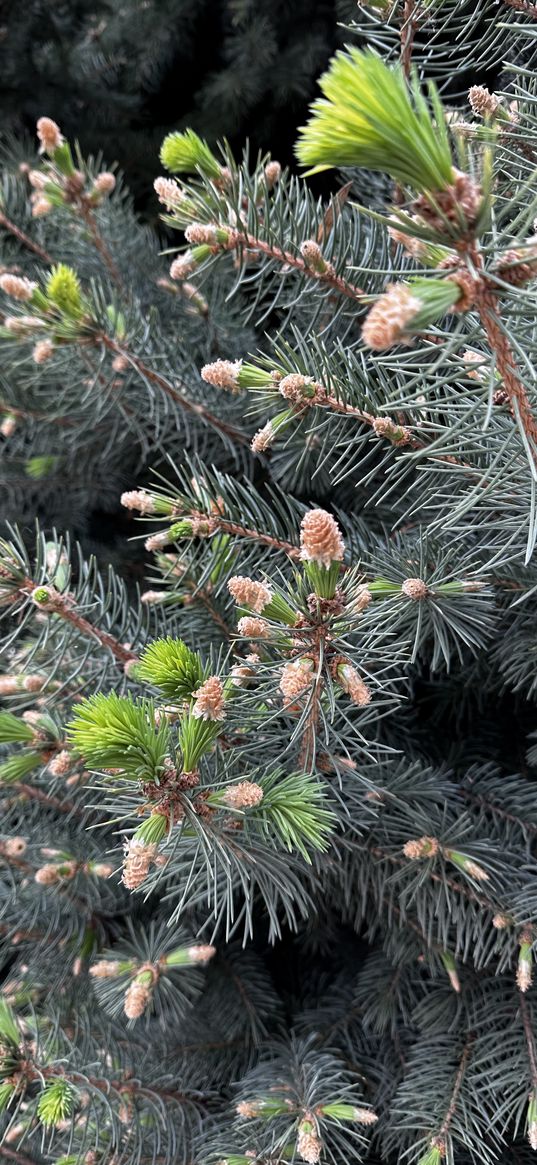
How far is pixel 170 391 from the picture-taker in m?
0.66

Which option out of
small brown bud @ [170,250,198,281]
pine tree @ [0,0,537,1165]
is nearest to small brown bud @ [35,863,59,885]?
pine tree @ [0,0,537,1165]

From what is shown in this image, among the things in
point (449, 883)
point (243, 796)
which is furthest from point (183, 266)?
point (449, 883)

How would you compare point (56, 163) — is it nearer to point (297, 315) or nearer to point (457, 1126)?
point (297, 315)

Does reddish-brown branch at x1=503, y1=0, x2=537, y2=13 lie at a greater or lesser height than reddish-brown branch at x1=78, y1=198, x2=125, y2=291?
greater

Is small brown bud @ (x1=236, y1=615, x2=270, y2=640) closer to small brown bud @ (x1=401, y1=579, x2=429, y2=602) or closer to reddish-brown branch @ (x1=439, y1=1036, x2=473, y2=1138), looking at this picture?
small brown bud @ (x1=401, y1=579, x2=429, y2=602)

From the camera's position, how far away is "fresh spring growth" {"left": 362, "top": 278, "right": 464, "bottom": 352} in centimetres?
24

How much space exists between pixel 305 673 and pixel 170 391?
0.37m

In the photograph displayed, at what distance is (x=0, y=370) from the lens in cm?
81

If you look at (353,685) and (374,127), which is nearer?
(374,127)

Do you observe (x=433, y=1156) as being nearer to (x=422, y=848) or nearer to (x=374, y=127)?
(x=422, y=848)

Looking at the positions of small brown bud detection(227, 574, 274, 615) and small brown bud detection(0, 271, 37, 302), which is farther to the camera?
small brown bud detection(0, 271, 37, 302)

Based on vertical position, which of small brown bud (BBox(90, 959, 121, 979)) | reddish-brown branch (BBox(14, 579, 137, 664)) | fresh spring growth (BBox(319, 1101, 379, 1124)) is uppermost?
reddish-brown branch (BBox(14, 579, 137, 664))

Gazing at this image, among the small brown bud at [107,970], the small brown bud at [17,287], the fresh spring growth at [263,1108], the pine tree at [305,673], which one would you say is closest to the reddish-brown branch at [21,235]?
the pine tree at [305,673]

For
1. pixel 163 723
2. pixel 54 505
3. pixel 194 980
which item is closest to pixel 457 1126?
pixel 194 980
